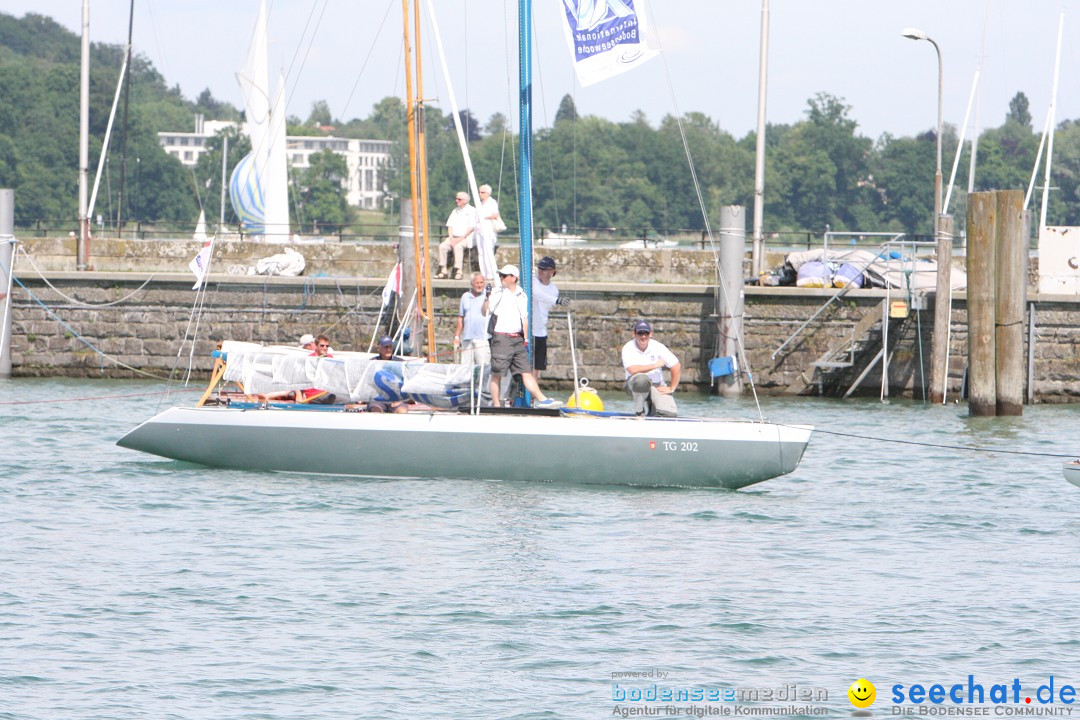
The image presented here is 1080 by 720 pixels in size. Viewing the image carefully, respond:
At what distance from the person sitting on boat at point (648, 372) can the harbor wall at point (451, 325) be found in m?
10.1

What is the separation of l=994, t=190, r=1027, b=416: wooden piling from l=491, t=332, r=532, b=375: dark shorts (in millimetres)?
9492

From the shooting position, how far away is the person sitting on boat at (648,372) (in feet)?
53.5

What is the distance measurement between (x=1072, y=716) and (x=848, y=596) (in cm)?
289

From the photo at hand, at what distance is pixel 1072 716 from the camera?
31.5 ft

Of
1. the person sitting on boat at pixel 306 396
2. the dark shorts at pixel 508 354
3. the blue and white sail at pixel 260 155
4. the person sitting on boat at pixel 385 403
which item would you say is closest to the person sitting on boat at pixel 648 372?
the dark shorts at pixel 508 354

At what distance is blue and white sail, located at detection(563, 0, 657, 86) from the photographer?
619 inches

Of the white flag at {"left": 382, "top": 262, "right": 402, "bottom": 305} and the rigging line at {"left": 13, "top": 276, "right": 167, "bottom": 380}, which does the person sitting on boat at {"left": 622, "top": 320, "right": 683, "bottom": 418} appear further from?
the rigging line at {"left": 13, "top": 276, "right": 167, "bottom": 380}

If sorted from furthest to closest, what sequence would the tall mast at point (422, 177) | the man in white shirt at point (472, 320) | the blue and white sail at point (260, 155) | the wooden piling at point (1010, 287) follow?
the blue and white sail at point (260, 155) → the wooden piling at point (1010, 287) → the tall mast at point (422, 177) → the man in white shirt at point (472, 320)

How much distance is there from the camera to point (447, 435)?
1627 centimetres

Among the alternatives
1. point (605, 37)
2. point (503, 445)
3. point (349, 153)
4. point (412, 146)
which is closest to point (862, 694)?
point (503, 445)

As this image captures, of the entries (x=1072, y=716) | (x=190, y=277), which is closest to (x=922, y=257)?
(x=190, y=277)

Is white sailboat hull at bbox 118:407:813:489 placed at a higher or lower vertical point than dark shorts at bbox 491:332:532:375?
lower

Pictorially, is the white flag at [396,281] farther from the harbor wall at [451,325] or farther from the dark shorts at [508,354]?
the dark shorts at [508,354]

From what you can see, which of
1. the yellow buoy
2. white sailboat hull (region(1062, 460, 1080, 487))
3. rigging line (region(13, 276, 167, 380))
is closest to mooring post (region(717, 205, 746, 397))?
the yellow buoy
